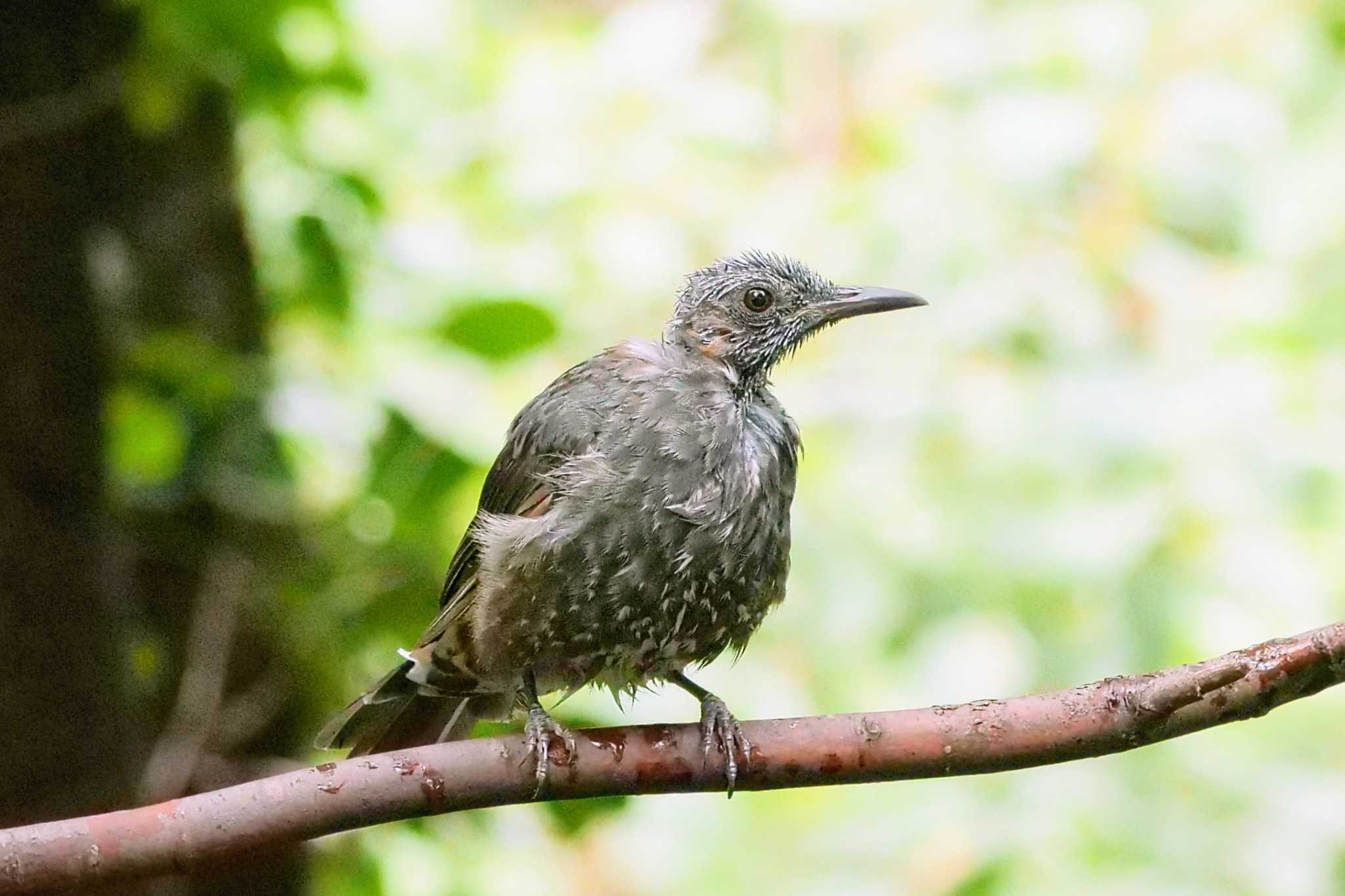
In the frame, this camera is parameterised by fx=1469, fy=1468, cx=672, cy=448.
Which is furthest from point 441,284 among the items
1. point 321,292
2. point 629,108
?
point 629,108

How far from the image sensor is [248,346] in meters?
5.01

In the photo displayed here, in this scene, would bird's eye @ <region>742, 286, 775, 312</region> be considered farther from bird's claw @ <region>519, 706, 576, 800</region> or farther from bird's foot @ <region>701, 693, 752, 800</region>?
bird's claw @ <region>519, 706, 576, 800</region>

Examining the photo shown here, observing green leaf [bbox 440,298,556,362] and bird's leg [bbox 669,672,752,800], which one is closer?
bird's leg [bbox 669,672,752,800]

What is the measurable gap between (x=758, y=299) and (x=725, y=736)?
4.66ft

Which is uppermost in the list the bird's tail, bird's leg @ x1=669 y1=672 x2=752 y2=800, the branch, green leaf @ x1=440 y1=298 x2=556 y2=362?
green leaf @ x1=440 y1=298 x2=556 y2=362

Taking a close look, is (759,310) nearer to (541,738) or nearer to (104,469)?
(541,738)

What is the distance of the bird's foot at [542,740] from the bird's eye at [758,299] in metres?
1.33

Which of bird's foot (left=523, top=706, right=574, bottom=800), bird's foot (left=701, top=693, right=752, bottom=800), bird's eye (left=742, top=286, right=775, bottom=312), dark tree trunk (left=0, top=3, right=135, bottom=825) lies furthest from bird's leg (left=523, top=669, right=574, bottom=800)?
dark tree trunk (left=0, top=3, right=135, bottom=825)

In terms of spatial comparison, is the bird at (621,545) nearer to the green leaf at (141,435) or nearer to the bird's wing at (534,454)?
the bird's wing at (534,454)

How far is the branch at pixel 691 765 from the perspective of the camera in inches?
97.3

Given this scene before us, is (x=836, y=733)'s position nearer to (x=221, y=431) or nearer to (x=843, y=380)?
(x=221, y=431)

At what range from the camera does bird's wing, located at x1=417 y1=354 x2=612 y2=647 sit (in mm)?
3428

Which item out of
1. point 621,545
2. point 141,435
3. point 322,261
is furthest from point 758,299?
point 141,435

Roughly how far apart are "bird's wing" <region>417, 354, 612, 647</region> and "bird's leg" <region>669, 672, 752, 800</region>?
1.94 ft
